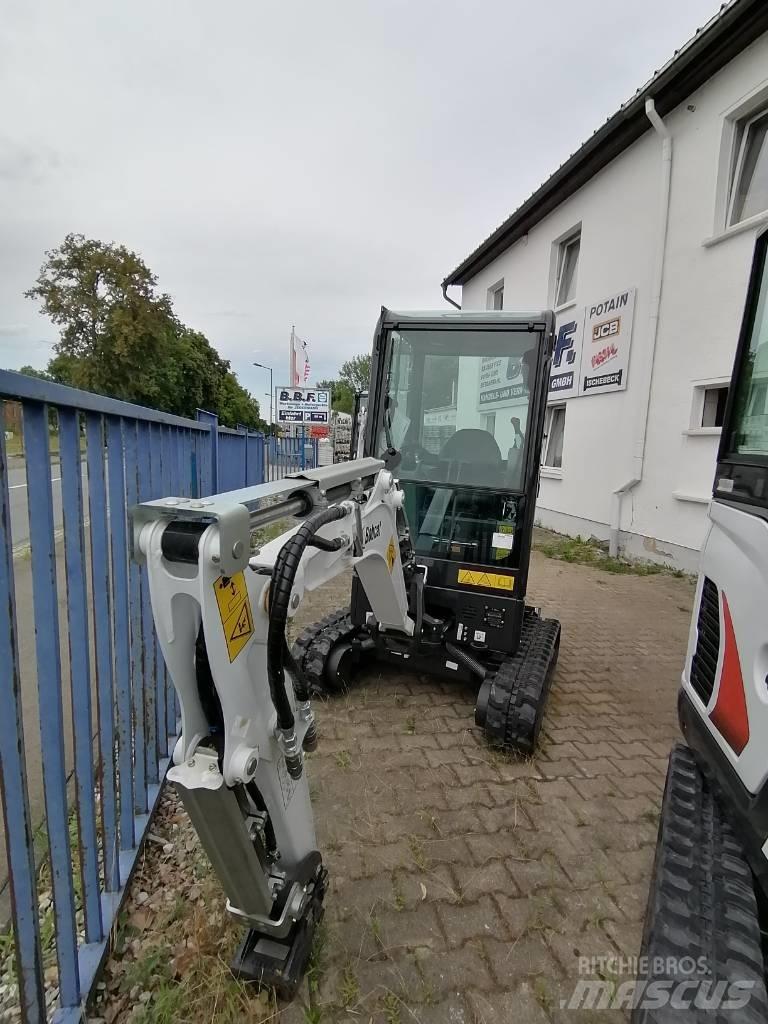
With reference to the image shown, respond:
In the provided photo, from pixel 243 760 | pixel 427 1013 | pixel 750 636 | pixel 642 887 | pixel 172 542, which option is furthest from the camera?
pixel 642 887

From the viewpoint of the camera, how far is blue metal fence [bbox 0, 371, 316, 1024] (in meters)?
1.27

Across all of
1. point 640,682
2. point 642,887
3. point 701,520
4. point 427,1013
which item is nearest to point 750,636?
point 642,887

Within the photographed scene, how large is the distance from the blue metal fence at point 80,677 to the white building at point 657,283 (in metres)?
6.71

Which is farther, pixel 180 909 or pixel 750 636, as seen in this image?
pixel 180 909

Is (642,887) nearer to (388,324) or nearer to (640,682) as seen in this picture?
(640,682)

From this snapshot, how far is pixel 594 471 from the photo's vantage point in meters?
8.78

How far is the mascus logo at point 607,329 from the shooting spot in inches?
324

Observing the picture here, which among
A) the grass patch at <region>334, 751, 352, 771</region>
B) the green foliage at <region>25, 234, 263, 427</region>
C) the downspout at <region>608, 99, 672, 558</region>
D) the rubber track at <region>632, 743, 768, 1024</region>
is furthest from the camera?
the green foliage at <region>25, 234, 263, 427</region>

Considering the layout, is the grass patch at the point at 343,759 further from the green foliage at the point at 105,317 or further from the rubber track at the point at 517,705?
the green foliage at the point at 105,317

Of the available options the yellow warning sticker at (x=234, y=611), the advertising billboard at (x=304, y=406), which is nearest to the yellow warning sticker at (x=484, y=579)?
the yellow warning sticker at (x=234, y=611)

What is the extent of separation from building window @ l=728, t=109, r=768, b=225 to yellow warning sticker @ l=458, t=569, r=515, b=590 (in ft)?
19.4

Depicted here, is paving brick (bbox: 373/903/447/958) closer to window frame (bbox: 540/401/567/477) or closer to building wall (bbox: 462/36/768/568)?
building wall (bbox: 462/36/768/568)

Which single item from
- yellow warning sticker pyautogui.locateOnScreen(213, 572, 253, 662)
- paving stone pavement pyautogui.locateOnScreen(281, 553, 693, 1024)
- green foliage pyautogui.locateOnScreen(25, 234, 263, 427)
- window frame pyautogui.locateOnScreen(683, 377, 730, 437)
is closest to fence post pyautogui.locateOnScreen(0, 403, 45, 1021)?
yellow warning sticker pyautogui.locateOnScreen(213, 572, 253, 662)

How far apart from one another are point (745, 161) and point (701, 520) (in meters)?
4.42
